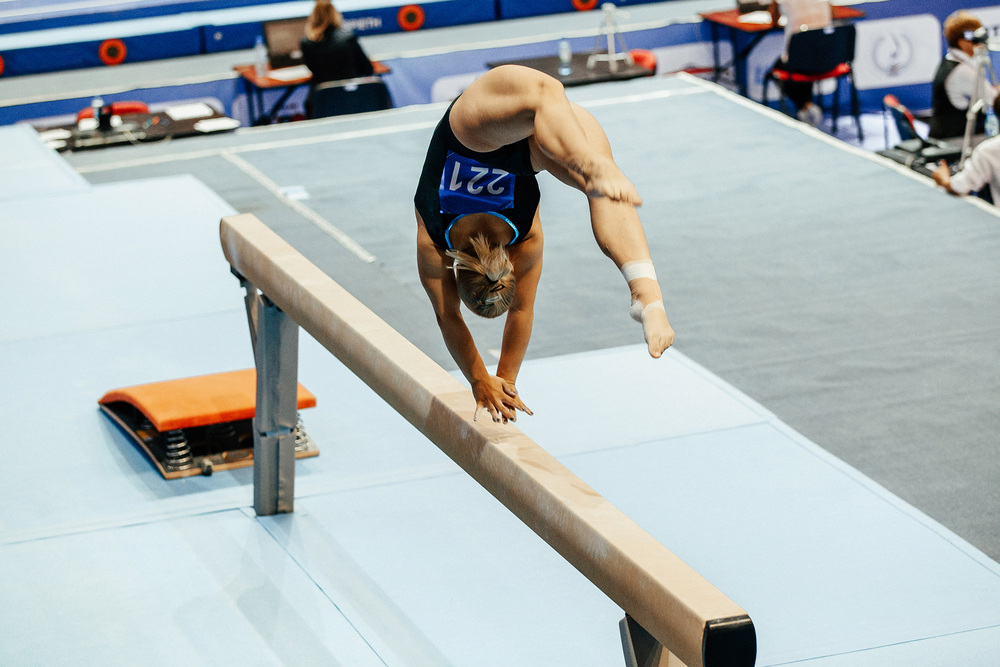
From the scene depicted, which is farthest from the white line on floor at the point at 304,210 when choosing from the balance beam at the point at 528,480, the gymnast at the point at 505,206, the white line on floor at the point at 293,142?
the gymnast at the point at 505,206

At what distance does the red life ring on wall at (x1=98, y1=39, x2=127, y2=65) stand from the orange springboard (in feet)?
22.8

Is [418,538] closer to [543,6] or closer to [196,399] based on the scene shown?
[196,399]

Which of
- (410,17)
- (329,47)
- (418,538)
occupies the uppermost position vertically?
(410,17)

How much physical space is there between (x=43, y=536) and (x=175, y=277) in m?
2.18

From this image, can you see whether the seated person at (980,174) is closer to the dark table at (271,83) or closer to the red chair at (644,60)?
the red chair at (644,60)

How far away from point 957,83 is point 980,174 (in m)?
1.32

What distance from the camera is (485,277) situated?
227 cm

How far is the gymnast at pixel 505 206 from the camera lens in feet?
6.25

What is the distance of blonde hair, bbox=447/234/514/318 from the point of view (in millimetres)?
2242

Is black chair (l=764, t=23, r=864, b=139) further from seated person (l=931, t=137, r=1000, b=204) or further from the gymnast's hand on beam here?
the gymnast's hand on beam

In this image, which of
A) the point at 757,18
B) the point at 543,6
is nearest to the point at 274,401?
the point at 757,18

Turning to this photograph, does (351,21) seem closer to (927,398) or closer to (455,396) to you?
(927,398)

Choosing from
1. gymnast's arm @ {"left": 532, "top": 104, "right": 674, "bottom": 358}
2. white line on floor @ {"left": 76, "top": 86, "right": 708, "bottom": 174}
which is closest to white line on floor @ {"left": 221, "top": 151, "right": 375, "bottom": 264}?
white line on floor @ {"left": 76, "top": 86, "right": 708, "bottom": 174}

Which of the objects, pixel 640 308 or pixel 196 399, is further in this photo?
pixel 196 399
